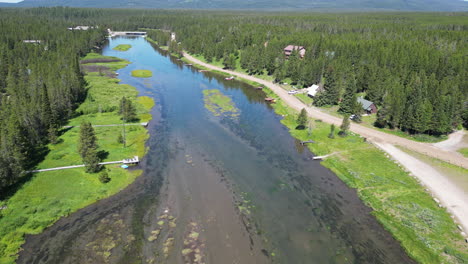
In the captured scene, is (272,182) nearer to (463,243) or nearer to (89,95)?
(463,243)

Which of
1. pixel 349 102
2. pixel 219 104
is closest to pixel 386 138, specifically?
pixel 349 102

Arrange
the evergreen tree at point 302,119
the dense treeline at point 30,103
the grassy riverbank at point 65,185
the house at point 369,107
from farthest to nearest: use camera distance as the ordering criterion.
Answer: the house at point 369,107, the evergreen tree at point 302,119, the dense treeline at point 30,103, the grassy riverbank at point 65,185

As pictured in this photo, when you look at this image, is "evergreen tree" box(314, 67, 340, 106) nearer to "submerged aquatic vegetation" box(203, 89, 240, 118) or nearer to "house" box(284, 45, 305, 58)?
"submerged aquatic vegetation" box(203, 89, 240, 118)

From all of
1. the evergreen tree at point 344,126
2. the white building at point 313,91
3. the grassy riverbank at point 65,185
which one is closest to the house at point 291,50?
the white building at point 313,91

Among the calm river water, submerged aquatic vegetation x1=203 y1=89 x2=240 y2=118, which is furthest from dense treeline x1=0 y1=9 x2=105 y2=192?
submerged aquatic vegetation x1=203 y1=89 x2=240 y2=118

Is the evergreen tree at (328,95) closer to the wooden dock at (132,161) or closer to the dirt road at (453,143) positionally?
the dirt road at (453,143)

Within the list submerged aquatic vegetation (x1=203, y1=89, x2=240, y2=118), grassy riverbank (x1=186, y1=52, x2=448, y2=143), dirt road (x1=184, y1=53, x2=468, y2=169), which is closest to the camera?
dirt road (x1=184, y1=53, x2=468, y2=169)
